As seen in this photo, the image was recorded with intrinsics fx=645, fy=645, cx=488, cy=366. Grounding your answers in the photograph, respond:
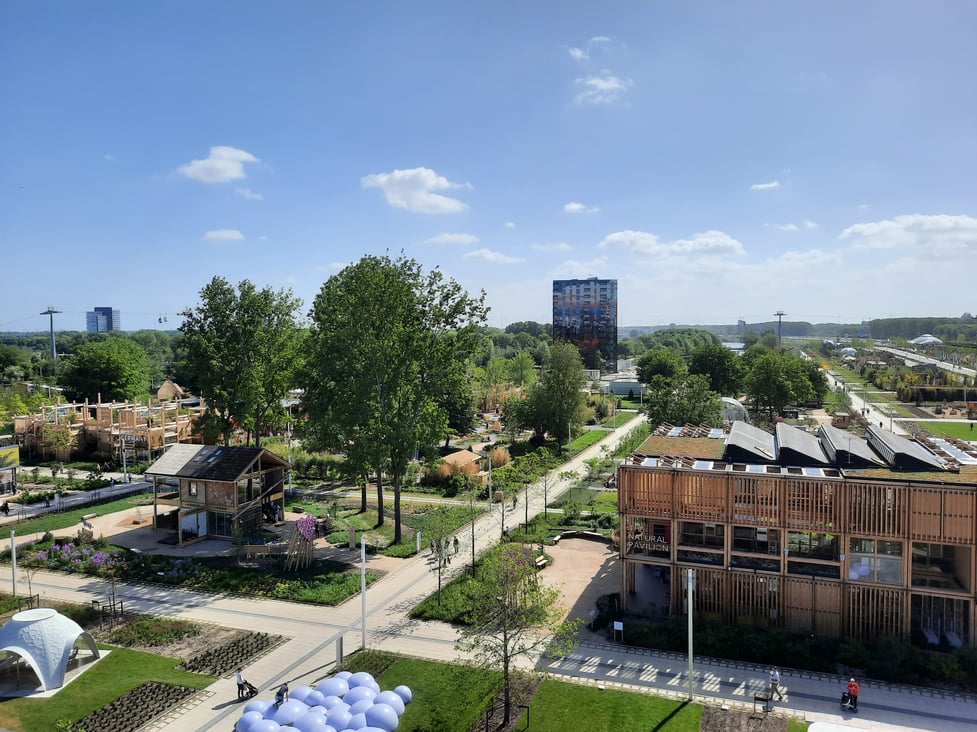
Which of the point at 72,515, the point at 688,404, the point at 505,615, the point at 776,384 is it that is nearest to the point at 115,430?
the point at 72,515

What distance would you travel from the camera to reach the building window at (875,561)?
22.8 metres

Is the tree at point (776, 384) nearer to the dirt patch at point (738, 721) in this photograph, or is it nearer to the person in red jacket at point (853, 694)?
the person in red jacket at point (853, 694)

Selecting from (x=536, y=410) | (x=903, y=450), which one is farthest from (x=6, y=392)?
(x=903, y=450)

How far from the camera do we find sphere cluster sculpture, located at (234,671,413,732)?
674 inches

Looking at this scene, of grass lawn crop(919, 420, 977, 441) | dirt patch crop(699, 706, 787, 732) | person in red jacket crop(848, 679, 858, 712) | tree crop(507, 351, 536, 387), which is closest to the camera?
dirt patch crop(699, 706, 787, 732)

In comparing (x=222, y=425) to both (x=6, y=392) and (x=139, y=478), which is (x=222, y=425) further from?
(x=6, y=392)

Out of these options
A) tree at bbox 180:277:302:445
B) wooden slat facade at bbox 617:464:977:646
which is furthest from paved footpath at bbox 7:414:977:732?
tree at bbox 180:277:302:445

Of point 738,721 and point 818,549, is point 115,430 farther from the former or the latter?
point 818,549

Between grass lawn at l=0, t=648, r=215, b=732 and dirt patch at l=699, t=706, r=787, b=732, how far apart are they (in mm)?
15756

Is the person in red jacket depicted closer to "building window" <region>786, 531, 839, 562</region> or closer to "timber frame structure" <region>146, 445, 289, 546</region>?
"building window" <region>786, 531, 839, 562</region>

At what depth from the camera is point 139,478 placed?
2101 inches

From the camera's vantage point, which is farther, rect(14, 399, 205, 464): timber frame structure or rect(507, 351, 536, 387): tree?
rect(507, 351, 536, 387): tree

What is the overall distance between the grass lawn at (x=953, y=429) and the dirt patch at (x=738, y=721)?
61026 mm

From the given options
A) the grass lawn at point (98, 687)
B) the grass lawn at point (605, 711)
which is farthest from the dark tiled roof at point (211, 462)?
the grass lawn at point (605, 711)
